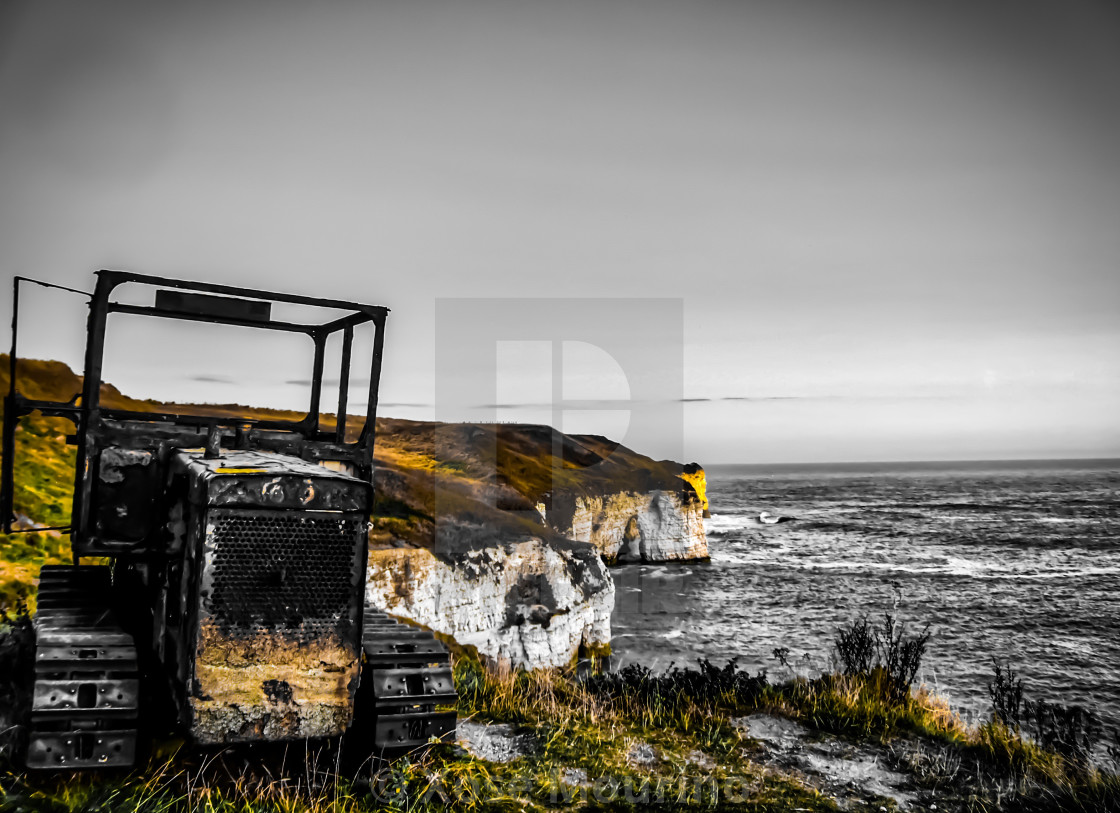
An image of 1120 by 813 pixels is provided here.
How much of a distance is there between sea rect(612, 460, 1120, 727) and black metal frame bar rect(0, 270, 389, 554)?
6623 mm

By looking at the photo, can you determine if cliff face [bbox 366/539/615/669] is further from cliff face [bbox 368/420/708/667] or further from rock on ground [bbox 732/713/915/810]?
rock on ground [bbox 732/713/915/810]

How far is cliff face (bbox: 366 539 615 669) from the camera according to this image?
51.1ft

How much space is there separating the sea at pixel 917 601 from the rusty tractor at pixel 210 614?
692cm

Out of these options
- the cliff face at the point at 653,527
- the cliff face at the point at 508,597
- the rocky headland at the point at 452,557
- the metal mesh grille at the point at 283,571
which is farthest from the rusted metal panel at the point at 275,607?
the cliff face at the point at 653,527

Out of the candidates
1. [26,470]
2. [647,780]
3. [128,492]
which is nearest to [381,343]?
[128,492]

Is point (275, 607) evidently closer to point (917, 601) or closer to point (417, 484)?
point (417, 484)

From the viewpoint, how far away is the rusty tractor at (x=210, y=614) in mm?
4062

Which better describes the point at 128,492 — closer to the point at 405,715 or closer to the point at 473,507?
the point at 405,715

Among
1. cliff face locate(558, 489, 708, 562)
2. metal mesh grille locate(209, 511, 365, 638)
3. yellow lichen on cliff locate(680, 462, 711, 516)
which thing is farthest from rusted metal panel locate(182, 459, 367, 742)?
yellow lichen on cliff locate(680, 462, 711, 516)

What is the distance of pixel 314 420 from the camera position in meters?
6.96

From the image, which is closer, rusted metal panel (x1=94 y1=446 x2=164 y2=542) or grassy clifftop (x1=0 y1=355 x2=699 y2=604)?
rusted metal panel (x1=94 y1=446 x2=164 y2=542)

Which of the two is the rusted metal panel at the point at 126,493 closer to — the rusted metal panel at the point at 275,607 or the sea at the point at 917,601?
the rusted metal panel at the point at 275,607

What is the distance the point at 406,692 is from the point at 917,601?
3156 centimetres

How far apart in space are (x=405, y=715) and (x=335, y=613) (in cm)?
100
